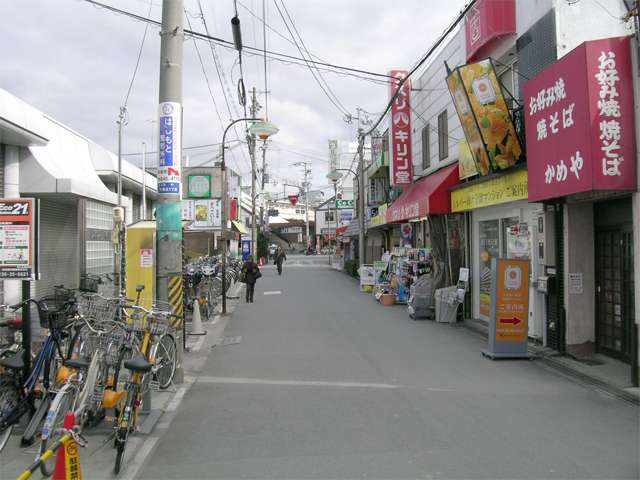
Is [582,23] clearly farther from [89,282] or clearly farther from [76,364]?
[89,282]

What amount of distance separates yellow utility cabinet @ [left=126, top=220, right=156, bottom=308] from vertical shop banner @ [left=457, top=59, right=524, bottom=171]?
682 centimetres

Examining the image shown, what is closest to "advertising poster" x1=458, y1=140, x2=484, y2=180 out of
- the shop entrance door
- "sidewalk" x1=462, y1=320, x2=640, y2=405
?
the shop entrance door

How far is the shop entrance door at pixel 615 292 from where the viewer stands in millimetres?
8641

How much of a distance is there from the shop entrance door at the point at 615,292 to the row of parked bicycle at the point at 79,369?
6.89 metres

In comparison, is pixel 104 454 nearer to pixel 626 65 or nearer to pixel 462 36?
pixel 626 65

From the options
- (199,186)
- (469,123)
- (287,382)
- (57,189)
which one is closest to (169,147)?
(287,382)

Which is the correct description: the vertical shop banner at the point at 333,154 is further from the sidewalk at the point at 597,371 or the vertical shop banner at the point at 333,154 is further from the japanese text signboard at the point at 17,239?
the japanese text signboard at the point at 17,239

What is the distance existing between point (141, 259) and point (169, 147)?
13.5 feet

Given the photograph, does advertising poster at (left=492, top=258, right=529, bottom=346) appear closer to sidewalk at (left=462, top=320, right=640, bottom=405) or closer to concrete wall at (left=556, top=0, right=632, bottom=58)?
sidewalk at (left=462, top=320, right=640, bottom=405)

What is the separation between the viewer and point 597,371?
8305mm

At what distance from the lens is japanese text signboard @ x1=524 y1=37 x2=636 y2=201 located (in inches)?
296

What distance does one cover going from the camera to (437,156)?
17703mm

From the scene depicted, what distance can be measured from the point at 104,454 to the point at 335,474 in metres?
2.13

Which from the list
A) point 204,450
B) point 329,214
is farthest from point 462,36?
point 329,214
